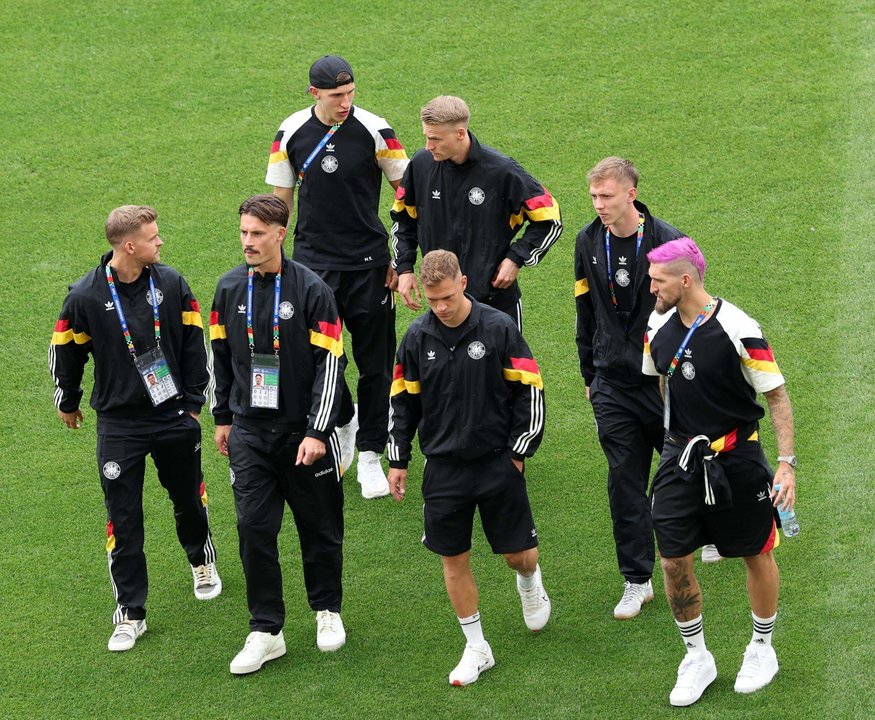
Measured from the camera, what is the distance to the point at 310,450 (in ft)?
20.5

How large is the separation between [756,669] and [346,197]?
10.9 feet

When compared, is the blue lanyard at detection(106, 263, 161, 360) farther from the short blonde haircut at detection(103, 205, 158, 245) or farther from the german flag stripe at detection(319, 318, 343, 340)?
the german flag stripe at detection(319, 318, 343, 340)

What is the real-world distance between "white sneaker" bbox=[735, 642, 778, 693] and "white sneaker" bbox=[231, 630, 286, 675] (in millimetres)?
2117

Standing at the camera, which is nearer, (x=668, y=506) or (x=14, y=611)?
(x=668, y=506)

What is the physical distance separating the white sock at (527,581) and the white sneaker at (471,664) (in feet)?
1.09

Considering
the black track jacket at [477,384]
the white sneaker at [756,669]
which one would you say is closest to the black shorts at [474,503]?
the black track jacket at [477,384]

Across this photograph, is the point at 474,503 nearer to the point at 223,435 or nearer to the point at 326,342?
the point at 326,342

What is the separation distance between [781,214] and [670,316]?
14.2 feet

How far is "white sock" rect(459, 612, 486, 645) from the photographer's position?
634 centimetres

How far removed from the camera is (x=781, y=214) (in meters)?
9.87

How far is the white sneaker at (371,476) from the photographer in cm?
793

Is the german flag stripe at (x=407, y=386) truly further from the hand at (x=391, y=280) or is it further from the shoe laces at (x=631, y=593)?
the hand at (x=391, y=280)

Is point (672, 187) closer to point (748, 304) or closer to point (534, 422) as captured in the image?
point (748, 304)

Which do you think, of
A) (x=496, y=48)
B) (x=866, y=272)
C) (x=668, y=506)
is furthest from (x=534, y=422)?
(x=496, y=48)
